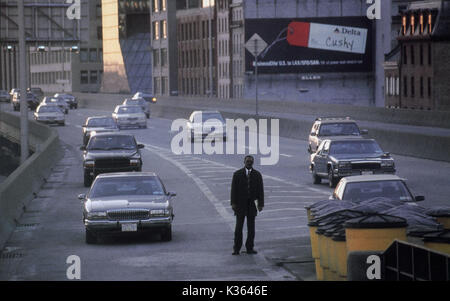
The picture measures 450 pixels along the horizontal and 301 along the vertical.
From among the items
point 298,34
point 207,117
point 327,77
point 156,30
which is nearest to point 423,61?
point 298,34

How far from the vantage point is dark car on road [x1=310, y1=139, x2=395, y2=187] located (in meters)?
33.7

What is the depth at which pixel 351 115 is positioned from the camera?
78.2m

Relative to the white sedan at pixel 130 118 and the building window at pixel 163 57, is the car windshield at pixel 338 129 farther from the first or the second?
the building window at pixel 163 57

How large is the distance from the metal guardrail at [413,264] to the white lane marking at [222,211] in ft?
13.9

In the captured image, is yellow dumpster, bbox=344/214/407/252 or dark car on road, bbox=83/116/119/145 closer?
yellow dumpster, bbox=344/214/407/252

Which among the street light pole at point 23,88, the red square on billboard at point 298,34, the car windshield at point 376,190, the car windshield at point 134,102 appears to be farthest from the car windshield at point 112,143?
the red square on billboard at point 298,34

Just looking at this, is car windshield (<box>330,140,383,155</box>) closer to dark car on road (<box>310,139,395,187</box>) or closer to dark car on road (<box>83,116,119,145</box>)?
dark car on road (<box>310,139,395,187</box>)

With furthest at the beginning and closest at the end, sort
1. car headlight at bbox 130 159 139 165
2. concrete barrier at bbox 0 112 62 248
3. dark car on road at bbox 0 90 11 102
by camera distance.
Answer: dark car on road at bbox 0 90 11 102, car headlight at bbox 130 159 139 165, concrete barrier at bbox 0 112 62 248

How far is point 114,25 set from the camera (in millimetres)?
184250

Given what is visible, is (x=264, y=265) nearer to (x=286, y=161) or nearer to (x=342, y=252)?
(x=342, y=252)

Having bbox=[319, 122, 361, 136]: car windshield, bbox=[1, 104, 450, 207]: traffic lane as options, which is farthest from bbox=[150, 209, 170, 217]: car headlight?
bbox=[319, 122, 361, 136]: car windshield

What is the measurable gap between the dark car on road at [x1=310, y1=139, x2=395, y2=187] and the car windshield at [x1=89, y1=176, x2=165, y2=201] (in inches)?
430

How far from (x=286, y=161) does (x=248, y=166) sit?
2634cm
